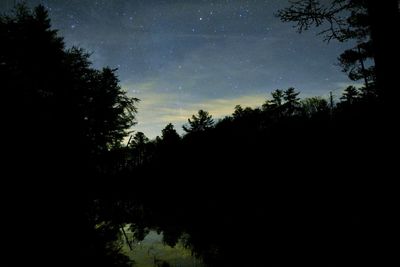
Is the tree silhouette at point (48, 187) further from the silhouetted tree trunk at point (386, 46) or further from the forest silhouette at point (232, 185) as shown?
the silhouetted tree trunk at point (386, 46)

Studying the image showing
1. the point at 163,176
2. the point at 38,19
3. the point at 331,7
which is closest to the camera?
the point at 331,7

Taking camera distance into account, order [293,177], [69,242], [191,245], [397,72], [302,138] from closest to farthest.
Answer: [397,72] < [69,242] < [191,245] < [293,177] < [302,138]

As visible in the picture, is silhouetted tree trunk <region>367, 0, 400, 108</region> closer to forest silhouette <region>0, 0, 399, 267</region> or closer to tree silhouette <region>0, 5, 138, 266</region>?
forest silhouette <region>0, 0, 399, 267</region>

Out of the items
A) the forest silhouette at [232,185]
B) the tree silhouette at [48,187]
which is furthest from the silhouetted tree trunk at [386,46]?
the tree silhouette at [48,187]

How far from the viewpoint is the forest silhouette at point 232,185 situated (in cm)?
548

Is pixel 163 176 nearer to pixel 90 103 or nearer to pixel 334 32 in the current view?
pixel 90 103

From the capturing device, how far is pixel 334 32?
6613mm

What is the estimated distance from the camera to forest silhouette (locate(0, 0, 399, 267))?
5480mm

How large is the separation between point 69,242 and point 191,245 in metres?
4.26

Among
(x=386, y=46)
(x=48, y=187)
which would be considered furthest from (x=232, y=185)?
(x=386, y=46)

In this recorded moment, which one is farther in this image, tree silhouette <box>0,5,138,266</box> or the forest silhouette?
tree silhouette <box>0,5,138,266</box>

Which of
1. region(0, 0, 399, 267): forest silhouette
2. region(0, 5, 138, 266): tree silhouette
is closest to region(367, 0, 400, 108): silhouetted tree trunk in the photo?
region(0, 0, 399, 267): forest silhouette

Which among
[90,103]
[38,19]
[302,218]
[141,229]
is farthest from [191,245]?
[38,19]

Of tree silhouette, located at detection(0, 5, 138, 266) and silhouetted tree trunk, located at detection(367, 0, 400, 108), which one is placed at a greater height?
silhouetted tree trunk, located at detection(367, 0, 400, 108)
